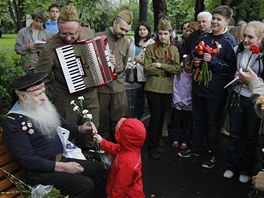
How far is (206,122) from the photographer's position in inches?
194

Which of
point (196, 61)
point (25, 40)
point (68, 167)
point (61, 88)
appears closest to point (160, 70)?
point (196, 61)

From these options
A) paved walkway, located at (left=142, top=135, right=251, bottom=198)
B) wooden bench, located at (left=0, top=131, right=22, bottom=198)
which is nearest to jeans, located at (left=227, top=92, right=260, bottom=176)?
paved walkway, located at (left=142, top=135, right=251, bottom=198)

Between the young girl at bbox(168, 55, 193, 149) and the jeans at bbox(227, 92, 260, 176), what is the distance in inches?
41.1

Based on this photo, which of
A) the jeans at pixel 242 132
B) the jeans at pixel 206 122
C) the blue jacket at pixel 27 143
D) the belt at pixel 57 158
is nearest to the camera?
the blue jacket at pixel 27 143

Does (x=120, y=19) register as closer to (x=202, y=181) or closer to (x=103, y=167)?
(x=103, y=167)

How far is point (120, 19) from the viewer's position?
4.60 m

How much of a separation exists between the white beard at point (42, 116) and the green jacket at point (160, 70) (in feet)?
6.31

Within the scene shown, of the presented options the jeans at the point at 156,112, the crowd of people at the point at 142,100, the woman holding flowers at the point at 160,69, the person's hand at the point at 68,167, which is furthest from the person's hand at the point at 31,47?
the person's hand at the point at 68,167

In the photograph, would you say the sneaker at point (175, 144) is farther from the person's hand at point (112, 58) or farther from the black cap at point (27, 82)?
the black cap at point (27, 82)

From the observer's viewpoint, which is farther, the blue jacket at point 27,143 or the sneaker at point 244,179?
the sneaker at point 244,179

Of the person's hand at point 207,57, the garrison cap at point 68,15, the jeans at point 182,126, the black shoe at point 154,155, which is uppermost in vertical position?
the garrison cap at point 68,15

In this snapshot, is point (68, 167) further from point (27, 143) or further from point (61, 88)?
point (61, 88)

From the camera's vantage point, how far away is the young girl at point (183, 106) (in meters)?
5.20

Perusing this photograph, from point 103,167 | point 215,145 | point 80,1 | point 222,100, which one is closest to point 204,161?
point 215,145
